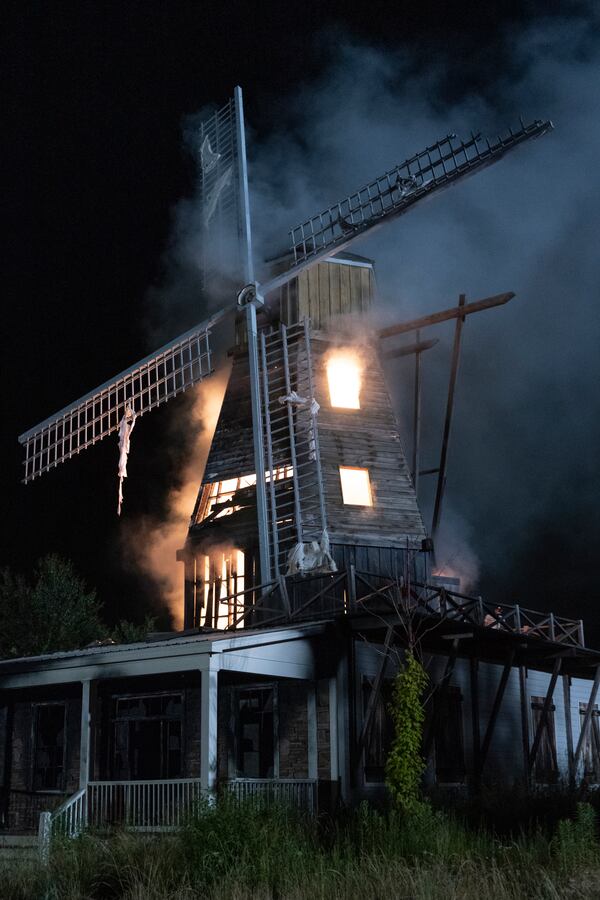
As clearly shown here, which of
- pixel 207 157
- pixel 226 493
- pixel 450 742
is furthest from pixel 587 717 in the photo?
pixel 207 157

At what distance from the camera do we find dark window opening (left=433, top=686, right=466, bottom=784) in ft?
70.2

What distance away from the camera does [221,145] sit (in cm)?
3078

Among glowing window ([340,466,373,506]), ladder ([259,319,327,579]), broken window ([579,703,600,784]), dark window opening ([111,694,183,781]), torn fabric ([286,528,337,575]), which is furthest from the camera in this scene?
broken window ([579,703,600,784])

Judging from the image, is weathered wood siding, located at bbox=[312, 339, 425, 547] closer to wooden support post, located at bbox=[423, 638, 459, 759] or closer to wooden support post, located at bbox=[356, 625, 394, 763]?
wooden support post, located at bbox=[423, 638, 459, 759]

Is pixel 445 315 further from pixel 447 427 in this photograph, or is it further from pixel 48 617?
pixel 48 617

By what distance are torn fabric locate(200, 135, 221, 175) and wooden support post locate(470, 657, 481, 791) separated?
54.9ft

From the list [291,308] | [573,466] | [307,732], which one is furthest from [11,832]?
[573,466]

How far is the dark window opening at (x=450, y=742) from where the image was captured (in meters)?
21.4

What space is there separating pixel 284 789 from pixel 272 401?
1079 centimetres

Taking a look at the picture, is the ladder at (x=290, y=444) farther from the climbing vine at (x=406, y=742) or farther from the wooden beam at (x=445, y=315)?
the climbing vine at (x=406, y=742)

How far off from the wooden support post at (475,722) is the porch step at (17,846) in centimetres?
865

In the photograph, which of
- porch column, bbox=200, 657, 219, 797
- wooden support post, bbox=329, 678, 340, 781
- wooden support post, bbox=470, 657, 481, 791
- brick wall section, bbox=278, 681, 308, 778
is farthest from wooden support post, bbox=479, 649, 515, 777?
porch column, bbox=200, 657, 219, 797

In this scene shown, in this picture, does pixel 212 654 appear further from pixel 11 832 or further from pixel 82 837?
pixel 11 832

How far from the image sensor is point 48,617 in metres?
35.5
